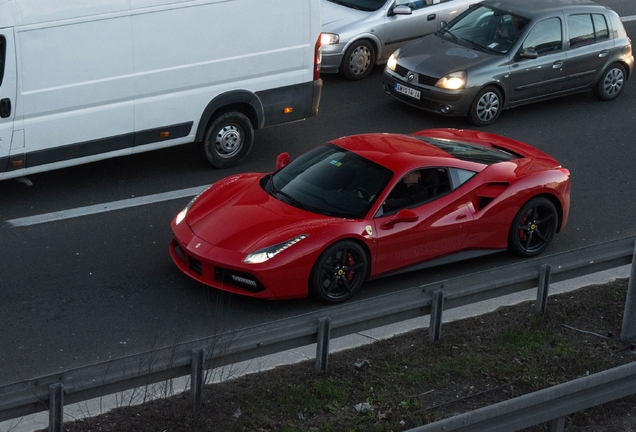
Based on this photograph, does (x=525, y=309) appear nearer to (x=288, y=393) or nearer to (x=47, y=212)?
A: (x=288, y=393)

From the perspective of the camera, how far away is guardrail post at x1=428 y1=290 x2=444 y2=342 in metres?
6.80

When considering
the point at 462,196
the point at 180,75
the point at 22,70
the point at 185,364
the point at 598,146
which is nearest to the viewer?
the point at 185,364

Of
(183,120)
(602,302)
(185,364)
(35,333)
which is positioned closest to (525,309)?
(602,302)

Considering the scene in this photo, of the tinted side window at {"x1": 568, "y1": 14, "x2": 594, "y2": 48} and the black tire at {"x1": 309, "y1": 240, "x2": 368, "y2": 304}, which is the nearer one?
the black tire at {"x1": 309, "y1": 240, "x2": 368, "y2": 304}

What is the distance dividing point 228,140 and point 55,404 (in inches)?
253

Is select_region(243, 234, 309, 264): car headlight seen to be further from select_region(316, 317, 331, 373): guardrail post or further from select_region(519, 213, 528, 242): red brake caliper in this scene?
select_region(519, 213, 528, 242): red brake caliper

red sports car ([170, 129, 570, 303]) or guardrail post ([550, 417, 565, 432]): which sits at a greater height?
red sports car ([170, 129, 570, 303])

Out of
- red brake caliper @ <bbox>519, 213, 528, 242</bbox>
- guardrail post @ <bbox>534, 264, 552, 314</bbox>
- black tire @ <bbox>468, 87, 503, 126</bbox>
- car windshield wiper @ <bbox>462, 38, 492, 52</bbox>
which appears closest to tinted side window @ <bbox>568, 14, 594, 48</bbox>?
car windshield wiper @ <bbox>462, 38, 492, 52</bbox>

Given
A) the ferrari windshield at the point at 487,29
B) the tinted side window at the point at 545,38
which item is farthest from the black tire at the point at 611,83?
the ferrari windshield at the point at 487,29

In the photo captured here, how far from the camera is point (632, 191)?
36.0ft

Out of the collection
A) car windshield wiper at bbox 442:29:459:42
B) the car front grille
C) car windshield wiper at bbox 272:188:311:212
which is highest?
car windshield wiper at bbox 442:29:459:42

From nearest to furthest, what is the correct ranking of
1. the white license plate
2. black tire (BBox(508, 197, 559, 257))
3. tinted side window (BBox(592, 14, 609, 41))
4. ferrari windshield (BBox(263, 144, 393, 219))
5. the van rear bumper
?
ferrari windshield (BBox(263, 144, 393, 219)) → black tire (BBox(508, 197, 559, 257)) → the van rear bumper → the white license plate → tinted side window (BBox(592, 14, 609, 41))

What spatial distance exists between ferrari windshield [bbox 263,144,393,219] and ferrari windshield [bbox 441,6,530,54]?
550 cm

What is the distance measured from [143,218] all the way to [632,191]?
5883 millimetres
